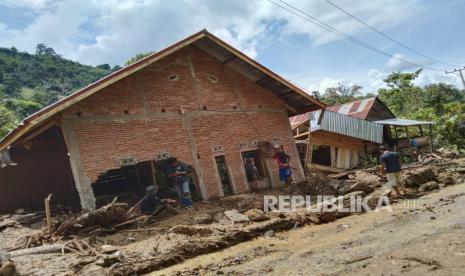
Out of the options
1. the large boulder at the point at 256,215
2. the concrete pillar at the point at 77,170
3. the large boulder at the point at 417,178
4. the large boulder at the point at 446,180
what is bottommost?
the large boulder at the point at 446,180

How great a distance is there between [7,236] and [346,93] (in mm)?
50078

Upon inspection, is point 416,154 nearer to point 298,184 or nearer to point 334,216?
point 298,184

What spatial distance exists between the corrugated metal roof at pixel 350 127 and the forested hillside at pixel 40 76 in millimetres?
47112

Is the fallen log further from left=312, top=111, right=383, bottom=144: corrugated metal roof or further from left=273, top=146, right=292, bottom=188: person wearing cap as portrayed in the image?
left=312, top=111, right=383, bottom=144: corrugated metal roof

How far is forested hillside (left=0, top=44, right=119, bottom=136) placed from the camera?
62781 mm

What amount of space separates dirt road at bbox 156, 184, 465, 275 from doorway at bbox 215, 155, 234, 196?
4952 mm

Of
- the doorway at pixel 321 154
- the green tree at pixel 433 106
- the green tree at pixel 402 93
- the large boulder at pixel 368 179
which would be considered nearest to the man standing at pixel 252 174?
the large boulder at pixel 368 179

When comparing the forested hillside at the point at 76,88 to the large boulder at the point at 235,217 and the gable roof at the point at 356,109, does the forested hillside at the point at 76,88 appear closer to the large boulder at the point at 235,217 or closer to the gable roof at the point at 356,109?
the gable roof at the point at 356,109

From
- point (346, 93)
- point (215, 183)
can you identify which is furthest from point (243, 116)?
point (346, 93)

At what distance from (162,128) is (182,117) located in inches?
35.5

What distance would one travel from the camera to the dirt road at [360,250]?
551 centimetres

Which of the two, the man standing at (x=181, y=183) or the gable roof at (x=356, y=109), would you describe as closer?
the man standing at (x=181, y=183)

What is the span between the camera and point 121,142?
11.6 meters

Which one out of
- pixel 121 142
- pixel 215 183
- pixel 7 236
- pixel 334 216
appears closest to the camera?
pixel 7 236
